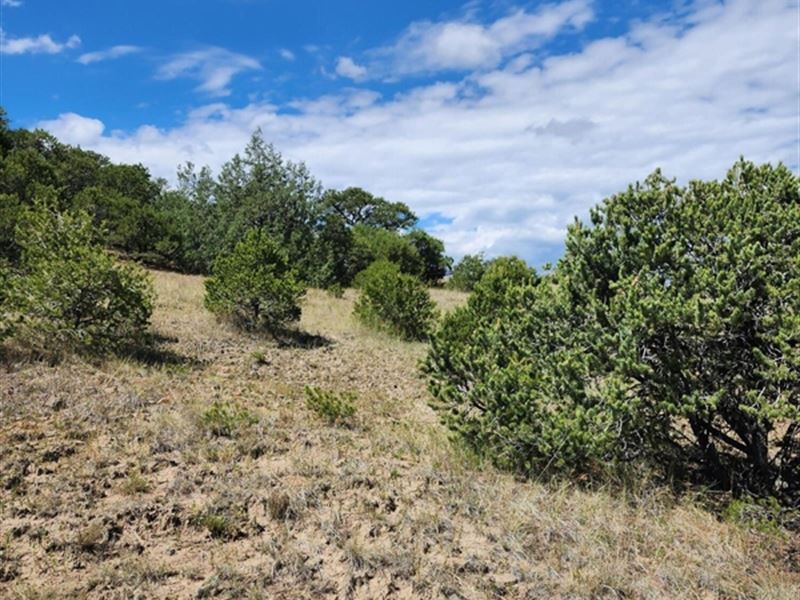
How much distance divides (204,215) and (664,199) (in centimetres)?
2439

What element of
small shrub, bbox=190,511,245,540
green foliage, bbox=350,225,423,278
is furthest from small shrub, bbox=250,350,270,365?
green foliage, bbox=350,225,423,278

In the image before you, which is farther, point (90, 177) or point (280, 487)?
point (90, 177)

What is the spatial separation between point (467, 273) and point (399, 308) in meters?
19.6

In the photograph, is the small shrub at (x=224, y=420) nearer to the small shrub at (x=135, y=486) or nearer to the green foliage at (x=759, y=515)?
the small shrub at (x=135, y=486)

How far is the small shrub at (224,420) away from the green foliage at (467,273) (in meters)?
27.1

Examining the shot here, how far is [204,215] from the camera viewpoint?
26516 millimetres

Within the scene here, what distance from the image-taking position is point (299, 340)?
42.2 ft

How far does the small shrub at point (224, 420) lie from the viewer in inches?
242

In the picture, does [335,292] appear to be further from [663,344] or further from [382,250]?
[663,344]

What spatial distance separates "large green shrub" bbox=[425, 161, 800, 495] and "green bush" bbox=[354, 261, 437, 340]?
30.1 ft

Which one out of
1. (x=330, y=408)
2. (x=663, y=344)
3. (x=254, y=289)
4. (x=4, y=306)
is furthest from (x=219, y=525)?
(x=254, y=289)

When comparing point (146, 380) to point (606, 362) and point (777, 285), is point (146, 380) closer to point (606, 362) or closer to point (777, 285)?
point (606, 362)

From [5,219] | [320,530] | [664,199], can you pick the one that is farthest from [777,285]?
[5,219]

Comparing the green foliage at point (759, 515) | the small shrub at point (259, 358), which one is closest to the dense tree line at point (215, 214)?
the small shrub at point (259, 358)
